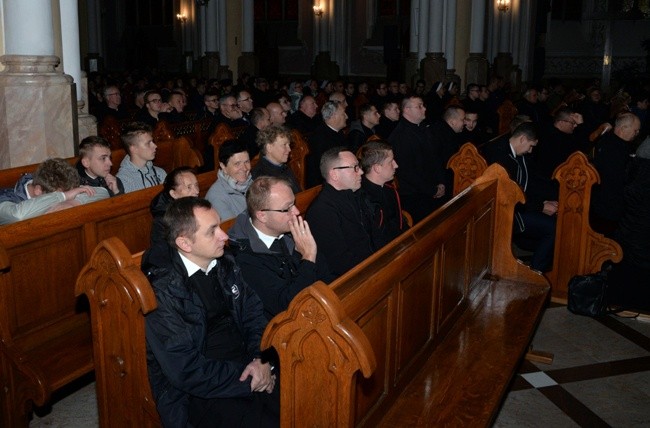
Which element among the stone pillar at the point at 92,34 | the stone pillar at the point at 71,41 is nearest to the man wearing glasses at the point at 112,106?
the stone pillar at the point at 71,41

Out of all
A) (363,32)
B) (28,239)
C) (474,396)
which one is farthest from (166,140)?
(363,32)

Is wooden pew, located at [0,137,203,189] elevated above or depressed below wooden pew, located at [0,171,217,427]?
above

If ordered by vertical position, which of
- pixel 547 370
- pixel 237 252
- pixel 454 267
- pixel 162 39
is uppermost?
pixel 162 39

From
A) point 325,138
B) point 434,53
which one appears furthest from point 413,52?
point 325,138

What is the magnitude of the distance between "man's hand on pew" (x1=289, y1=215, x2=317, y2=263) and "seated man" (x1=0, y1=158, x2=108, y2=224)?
60.9 inches

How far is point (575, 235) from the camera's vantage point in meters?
5.73

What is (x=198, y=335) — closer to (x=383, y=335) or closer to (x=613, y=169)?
(x=383, y=335)

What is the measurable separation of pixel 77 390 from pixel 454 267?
7.39ft

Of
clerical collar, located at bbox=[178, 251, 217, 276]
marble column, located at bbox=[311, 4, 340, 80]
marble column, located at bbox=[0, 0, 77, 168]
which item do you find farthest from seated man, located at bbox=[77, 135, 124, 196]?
marble column, located at bbox=[311, 4, 340, 80]

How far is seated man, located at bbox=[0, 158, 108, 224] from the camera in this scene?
3.90 metres

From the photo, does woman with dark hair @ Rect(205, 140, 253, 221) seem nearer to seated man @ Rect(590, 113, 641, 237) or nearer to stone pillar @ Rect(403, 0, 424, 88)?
seated man @ Rect(590, 113, 641, 237)

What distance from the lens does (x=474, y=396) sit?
320 centimetres

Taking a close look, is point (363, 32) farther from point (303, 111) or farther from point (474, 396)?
point (474, 396)

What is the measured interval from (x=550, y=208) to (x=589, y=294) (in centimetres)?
92
